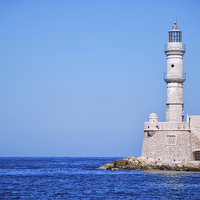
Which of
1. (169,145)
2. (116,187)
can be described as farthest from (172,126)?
(116,187)

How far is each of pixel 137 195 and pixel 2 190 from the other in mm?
9605

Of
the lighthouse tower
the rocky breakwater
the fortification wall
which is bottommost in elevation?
the rocky breakwater

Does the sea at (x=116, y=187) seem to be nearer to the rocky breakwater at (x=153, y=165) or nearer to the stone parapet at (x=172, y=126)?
the rocky breakwater at (x=153, y=165)

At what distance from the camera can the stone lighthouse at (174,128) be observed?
4622 cm

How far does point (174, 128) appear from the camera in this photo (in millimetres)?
46531

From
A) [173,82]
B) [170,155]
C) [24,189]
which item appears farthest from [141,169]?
[24,189]

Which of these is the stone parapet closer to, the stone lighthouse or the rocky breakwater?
the stone lighthouse

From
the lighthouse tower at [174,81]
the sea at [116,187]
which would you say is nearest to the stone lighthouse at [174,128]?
the lighthouse tower at [174,81]

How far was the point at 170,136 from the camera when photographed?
46531 mm

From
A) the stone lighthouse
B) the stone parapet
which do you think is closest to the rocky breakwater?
the stone lighthouse

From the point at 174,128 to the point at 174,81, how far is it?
499cm

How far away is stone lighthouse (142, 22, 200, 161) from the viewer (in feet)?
152

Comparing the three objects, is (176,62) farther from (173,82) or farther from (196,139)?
(196,139)

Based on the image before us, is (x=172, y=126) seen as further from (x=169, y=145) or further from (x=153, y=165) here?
(x=153, y=165)
